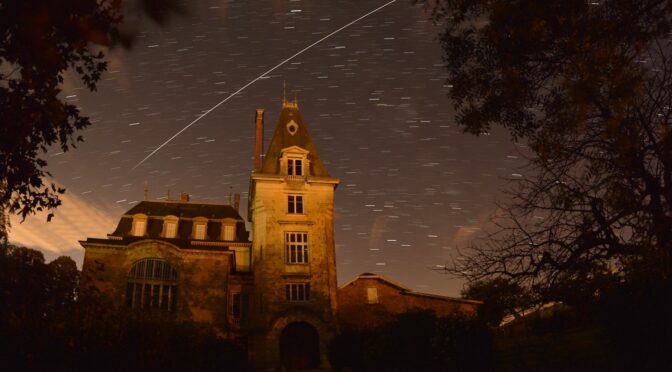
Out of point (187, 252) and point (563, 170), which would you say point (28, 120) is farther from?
point (187, 252)

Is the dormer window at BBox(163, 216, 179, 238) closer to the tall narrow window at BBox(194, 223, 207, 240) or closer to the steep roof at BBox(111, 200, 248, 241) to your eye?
the steep roof at BBox(111, 200, 248, 241)

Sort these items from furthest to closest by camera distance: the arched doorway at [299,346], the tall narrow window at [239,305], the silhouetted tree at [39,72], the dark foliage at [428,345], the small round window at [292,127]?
the small round window at [292,127], the tall narrow window at [239,305], the arched doorway at [299,346], the dark foliage at [428,345], the silhouetted tree at [39,72]

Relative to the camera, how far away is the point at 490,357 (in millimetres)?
14891

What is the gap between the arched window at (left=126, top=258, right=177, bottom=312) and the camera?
35594mm

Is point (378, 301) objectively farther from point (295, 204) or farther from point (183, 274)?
point (183, 274)

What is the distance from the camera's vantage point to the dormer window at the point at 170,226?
141 feet

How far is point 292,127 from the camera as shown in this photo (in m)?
46.1

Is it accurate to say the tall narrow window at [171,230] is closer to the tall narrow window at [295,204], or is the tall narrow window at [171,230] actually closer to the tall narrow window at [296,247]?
the tall narrow window at [296,247]

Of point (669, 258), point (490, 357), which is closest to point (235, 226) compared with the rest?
point (490, 357)

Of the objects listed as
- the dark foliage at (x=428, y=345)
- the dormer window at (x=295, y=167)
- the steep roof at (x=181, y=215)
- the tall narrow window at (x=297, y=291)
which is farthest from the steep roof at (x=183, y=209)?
the dark foliage at (x=428, y=345)

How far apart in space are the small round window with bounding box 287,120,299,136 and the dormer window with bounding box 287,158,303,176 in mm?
3924

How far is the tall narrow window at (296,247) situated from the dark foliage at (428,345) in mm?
20649

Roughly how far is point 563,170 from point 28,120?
10073 millimetres

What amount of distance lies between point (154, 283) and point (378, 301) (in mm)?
17961
